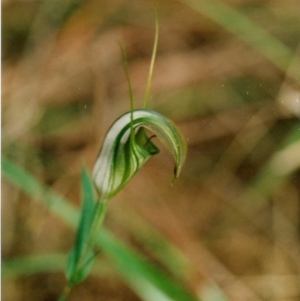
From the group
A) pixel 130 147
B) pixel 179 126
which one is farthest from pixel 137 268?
pixel 179 126

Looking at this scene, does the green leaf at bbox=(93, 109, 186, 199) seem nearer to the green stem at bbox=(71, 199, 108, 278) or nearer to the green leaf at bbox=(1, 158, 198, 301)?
the green stem at bbox=(71, 199, 108, 278)

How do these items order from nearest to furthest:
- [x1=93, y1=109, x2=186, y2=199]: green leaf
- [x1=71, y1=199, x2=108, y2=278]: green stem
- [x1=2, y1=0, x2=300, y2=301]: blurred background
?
[x1=93, y1=109, x2=186, y2=199]: green leaf
[x1=71, y1=199, x2=108, y2=278]: green stem
[x1=2, y1=0, x2=300, y2=301]: blurred background

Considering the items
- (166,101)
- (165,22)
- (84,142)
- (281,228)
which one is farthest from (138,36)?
(281,228)

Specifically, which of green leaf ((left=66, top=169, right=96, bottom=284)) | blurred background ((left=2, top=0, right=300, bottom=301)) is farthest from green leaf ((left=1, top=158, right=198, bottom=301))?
blurred background ((left=2, top=0, right=300, bottom=301))

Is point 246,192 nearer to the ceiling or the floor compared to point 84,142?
nearer to the floor

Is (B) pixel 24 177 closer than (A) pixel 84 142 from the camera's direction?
Yes

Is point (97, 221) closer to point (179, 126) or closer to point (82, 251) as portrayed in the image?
point (82, 251)

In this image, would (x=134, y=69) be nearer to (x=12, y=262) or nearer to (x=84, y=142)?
(x=84, y=142)

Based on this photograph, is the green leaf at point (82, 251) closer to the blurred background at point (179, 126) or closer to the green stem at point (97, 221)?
the green stem at point (97, 221)
